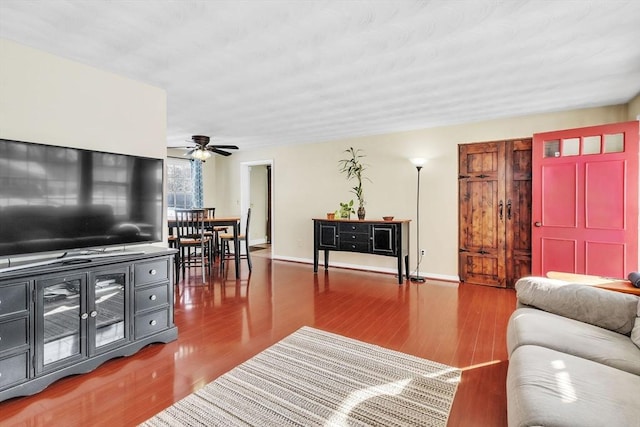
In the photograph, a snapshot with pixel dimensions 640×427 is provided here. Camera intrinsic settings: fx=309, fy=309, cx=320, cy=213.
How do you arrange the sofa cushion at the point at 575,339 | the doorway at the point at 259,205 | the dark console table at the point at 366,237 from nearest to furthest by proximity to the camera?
the sofa cushion at the point at 575,339 → the dark console table at the point at 366,237 → the doorway at the point at 259,205

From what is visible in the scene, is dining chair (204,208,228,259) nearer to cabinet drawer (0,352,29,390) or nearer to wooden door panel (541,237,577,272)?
cabinet drawer (0,352,29,390)

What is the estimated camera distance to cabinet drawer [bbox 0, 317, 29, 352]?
6.00 ft

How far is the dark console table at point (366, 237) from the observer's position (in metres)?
4.66

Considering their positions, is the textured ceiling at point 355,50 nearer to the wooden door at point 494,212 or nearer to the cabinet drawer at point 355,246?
the wooden door at point 494,212

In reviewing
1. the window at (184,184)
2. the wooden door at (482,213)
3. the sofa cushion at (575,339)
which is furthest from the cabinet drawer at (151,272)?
the window at (184,184)

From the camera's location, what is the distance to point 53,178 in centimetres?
215

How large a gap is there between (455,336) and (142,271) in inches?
110

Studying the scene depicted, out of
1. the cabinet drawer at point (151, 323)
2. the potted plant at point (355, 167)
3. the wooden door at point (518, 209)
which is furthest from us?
the potted plant at point (355, 167)

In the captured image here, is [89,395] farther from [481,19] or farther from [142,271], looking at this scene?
[481,19]

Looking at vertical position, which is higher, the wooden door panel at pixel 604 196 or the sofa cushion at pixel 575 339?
the wooden door panel at pixel 604 196

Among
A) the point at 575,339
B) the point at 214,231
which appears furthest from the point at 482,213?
the point at 214,231

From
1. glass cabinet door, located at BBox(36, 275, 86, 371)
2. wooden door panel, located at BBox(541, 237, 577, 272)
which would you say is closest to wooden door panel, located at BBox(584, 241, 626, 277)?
wooden door panel, located at BBox(541, 237, 577, 272)

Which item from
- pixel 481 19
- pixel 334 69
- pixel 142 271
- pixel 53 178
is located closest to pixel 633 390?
pixel 481 19

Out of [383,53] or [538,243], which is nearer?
[383,53]
